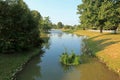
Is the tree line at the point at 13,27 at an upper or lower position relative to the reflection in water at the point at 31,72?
upper

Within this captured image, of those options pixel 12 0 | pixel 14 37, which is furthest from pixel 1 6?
pixel 14 37

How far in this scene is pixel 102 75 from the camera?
13.7m

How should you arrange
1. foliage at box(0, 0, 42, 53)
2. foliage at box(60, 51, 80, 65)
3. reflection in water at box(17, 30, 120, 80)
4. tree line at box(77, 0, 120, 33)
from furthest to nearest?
1. tree line at box(77, 0, 120, 33)
2. foliage at box(0, 0, 42, 53)
3. foliage at box(60, 51, 80, 65)
4. reflection in water at box(17, 30, 120, 80)

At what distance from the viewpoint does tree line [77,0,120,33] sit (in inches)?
1690

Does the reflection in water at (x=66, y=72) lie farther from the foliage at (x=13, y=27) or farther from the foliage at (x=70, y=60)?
the foliage at (x=13, y=27)

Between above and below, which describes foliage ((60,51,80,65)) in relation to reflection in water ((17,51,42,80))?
above

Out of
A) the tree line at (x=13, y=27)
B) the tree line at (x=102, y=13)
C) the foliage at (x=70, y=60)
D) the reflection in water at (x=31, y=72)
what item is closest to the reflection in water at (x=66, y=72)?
the reflection in water at (x=31, y=72)

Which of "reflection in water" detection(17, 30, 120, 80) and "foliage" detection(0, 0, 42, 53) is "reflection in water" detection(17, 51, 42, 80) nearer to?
"reflection in water" detection(17, 30, 120, 80)

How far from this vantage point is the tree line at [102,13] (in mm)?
42938

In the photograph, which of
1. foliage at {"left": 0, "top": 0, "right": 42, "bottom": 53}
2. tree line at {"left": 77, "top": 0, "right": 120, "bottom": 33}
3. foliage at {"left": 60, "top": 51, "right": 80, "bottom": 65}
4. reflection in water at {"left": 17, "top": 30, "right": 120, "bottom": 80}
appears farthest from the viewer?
tree line at {"left": 77, "top": 0, "right": 120, "bottom": 33}

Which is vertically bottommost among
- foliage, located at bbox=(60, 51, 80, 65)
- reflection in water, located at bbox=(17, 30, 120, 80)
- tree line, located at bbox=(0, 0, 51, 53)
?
reflection in water, located at bbox=(17, 30, 120, 80)

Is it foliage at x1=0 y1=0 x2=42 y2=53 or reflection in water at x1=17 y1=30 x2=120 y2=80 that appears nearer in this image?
reflection in water at x1=17 y1=30 x2=120 y2=80

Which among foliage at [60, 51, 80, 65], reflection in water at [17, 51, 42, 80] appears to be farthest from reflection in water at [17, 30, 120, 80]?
foliage at [60, 51, 80, 65]

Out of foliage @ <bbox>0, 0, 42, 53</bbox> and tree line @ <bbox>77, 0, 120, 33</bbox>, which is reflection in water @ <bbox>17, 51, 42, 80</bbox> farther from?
tree line @ <bbox>77, 0, 120, 33</bbox>
